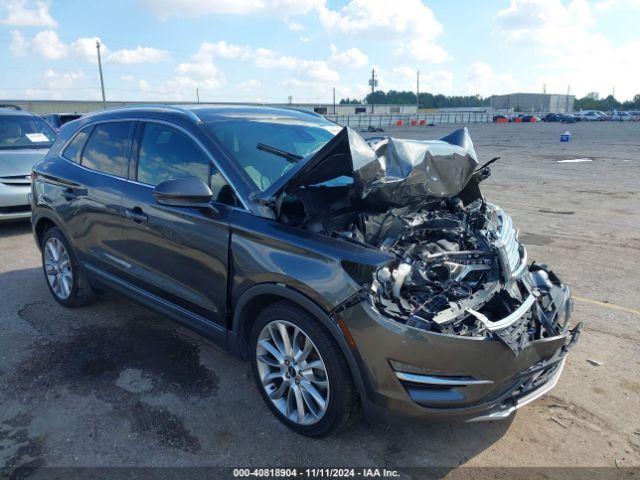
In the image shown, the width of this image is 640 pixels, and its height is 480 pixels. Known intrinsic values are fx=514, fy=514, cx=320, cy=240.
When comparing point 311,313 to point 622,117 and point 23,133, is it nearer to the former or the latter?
point 23,133

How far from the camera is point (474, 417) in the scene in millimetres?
2682

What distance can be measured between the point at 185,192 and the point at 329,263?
1071mm

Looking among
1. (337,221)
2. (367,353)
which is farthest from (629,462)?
(337,221)

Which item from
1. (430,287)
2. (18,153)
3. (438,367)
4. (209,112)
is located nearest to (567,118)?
(18,153)

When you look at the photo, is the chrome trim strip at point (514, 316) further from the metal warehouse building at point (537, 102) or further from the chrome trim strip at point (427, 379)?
the metal warehouse building at point (537, 102)

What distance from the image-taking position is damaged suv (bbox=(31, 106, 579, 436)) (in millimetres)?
2641

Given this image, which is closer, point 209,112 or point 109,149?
point 209,112

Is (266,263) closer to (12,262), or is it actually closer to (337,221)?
(337,221)

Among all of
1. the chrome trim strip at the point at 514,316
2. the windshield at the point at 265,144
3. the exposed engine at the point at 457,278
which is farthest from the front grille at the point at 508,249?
the windshield at the point at 265,144

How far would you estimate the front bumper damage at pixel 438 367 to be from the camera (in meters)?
2.57

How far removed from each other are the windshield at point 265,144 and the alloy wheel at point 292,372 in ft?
3.16

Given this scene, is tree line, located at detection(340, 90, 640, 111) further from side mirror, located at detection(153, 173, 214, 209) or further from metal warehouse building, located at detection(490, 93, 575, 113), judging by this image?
side mirror, located at detection(153, 173, 214, 209)

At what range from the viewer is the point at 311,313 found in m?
2.85

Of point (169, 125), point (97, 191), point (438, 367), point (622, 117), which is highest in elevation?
point (622, 117)
